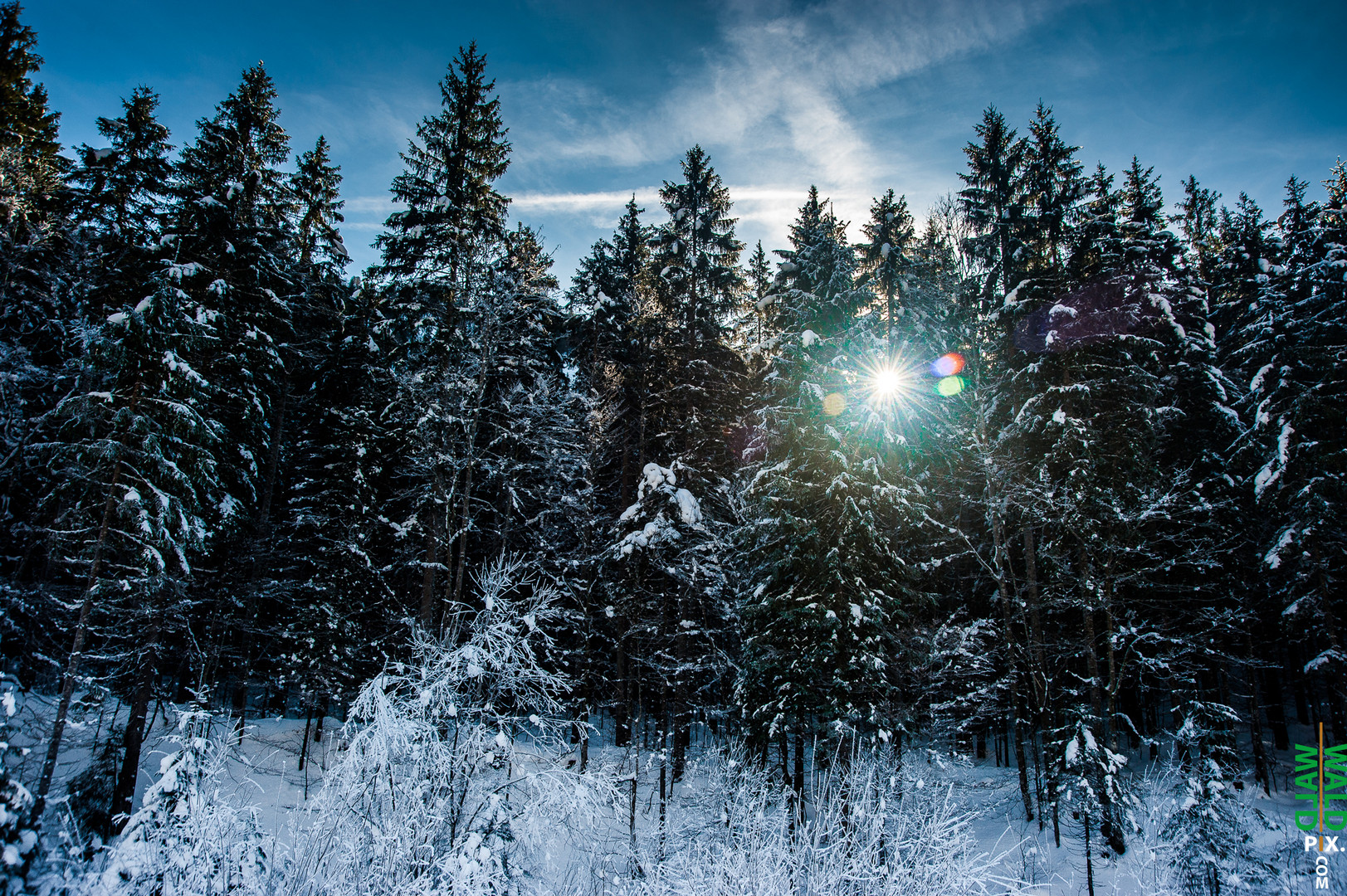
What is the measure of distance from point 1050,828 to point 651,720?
50.5 feet

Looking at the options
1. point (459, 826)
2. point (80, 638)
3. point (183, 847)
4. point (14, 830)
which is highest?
point (80, 638)

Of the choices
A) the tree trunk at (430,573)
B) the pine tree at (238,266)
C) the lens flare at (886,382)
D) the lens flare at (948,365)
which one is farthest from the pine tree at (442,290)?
the lens flare at (948,365)

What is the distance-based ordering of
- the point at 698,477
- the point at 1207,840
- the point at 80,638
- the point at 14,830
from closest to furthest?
the point at 14,830, the point at 1207,840, the point at 80,638, the point at 698,477

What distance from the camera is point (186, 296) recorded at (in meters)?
13.5

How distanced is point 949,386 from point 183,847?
743 inches

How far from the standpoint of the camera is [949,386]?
57.7 feet

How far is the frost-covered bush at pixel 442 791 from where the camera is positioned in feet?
20.7

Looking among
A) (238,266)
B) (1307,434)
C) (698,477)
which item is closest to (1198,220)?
(1307,434)

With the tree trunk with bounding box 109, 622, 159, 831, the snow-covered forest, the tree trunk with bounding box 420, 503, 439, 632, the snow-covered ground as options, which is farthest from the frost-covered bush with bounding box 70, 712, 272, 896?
the tree trunk with bounding box 420, 503, 439, 632

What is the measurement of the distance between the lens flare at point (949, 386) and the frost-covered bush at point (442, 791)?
47.0 feet

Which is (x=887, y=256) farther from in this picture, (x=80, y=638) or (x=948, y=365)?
(x=80, y=638)

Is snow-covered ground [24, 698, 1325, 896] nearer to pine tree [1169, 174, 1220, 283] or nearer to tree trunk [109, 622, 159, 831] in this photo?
tree trunk [109, 622, 159, 831]

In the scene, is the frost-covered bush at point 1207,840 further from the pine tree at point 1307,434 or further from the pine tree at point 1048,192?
the pine tree at point 1048,192

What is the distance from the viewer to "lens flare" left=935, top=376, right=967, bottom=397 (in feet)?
57.2
